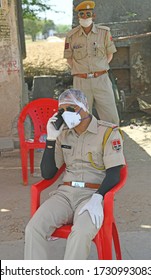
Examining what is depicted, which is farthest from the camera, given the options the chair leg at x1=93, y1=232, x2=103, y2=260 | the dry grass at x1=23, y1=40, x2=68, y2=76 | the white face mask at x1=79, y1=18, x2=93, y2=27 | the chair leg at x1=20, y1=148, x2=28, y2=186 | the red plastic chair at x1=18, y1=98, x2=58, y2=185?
the dry grass at x1=23, y1=40, x2=68, y2=76

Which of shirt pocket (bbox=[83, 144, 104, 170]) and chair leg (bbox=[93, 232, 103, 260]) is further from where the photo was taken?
shirt pocket (bbox=[83, 144, 104, 170])

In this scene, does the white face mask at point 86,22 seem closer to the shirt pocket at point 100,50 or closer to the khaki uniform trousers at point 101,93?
the shirt pocket at point 100,50

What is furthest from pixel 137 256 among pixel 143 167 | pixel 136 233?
pixel 143 167

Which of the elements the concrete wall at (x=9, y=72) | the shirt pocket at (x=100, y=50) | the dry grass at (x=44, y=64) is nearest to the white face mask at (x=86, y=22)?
the shirt pocket at (x=100, y=50)

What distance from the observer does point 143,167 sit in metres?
6.05

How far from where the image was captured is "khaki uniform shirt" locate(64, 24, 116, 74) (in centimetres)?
613

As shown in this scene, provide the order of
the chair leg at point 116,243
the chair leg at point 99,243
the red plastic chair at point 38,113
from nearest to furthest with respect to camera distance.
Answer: the chair leg at point 99,243, the chair leg at point 116,243, the red plastic chair at point 38,113

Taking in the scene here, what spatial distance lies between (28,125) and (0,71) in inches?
35.2

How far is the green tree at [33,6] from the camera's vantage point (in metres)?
12.7

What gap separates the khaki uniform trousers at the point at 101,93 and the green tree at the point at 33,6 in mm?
7033

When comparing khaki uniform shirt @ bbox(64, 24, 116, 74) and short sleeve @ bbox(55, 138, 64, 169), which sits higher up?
khaki uniform shirt @ bbox(64, 24, 116, 74)

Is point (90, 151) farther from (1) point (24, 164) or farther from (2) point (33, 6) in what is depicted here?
(2) point (33, 6)


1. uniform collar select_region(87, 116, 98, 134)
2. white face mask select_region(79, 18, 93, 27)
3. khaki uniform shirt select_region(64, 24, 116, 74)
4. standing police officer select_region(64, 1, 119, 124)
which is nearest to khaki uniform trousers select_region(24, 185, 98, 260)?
uniform collar select_region(87, 116, 98, 134)

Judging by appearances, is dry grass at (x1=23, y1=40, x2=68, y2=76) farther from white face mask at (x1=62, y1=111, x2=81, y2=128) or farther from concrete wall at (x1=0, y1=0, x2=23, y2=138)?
white face mask at (x1=62, y1=111, x2=81, y2=128)
